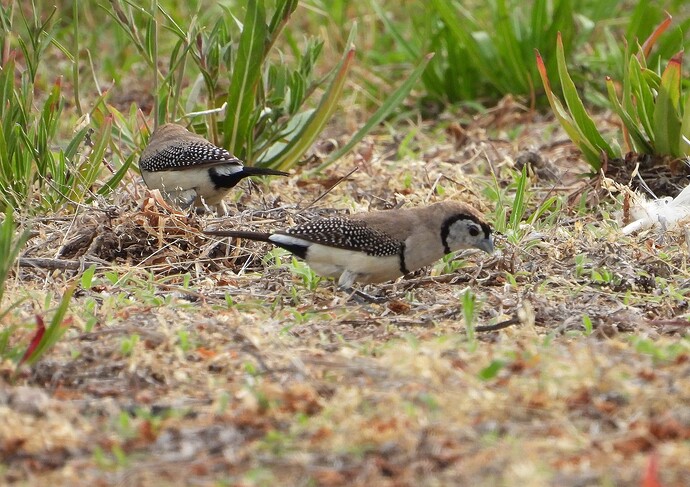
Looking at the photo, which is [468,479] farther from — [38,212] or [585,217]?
[38,212]

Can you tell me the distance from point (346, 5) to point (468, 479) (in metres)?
8.35

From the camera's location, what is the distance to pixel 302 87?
7500 millimetres

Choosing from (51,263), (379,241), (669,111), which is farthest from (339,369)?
(669,111)

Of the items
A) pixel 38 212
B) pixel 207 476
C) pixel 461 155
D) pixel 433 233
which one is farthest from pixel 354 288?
pixel 461 155

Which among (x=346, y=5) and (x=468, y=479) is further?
(x=346, y=5)

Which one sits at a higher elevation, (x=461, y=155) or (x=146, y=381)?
(x=146, y=381)

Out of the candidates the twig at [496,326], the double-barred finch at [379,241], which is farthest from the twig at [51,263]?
the twig at [496,326]

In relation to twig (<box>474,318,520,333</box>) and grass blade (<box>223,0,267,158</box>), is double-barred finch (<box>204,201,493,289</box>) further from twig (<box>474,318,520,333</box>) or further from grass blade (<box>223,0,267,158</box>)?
grass blade (<box>223,0,267,158</box>)

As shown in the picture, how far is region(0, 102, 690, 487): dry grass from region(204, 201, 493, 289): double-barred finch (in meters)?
0.17

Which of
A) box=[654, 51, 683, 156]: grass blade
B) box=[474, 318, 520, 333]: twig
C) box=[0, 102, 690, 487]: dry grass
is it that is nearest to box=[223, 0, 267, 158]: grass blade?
box=[0, 102, 690, 487]: dry grass

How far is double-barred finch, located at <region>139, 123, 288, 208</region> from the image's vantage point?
7.00 metres

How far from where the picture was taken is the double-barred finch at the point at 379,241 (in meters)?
5.54

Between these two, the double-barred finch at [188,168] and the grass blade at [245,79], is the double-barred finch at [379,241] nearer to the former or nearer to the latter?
the double-barred finch at [188,168]

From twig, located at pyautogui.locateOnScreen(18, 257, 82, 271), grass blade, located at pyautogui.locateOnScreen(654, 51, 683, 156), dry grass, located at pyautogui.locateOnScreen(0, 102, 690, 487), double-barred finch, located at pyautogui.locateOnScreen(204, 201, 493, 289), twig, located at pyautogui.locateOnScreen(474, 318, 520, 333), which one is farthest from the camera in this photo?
grass blade, located at pyautogui.locateOnScreen(654, 51, 683, 156)
